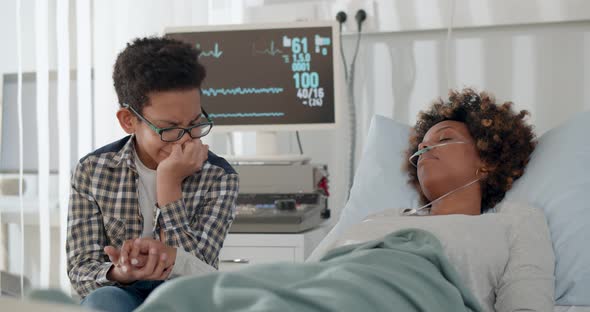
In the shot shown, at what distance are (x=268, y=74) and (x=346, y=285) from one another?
1.66 meters

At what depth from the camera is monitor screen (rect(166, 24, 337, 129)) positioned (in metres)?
2.75

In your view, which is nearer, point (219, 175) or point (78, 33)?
point (219, 175)

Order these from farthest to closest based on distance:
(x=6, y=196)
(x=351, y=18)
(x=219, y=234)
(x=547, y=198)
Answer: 1. (x=351, y=18)
2. (x=6, y=196)
3. (x=547, y=198)
4. (x=219, y=234)

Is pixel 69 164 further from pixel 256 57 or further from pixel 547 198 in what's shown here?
pixel 547 198

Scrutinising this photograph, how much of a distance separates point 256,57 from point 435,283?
1538mm

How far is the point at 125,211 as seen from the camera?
67.8 inches

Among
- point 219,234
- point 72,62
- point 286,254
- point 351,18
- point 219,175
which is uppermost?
point 351,18

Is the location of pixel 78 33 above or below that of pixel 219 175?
above

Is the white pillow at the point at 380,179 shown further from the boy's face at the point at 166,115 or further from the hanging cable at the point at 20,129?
the hanging cable at the point at 20,129

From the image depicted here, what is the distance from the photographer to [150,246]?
4.89 feet

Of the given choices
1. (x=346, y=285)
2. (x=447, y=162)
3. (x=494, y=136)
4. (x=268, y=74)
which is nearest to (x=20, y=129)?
(x=268, y=74)

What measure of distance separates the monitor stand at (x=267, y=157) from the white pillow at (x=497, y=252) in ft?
3.10

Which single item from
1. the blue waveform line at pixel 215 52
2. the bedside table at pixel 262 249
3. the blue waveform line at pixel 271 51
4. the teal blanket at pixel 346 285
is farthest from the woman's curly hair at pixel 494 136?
the blue waveform line at pixel 215 52

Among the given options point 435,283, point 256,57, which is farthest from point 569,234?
point 256,57
